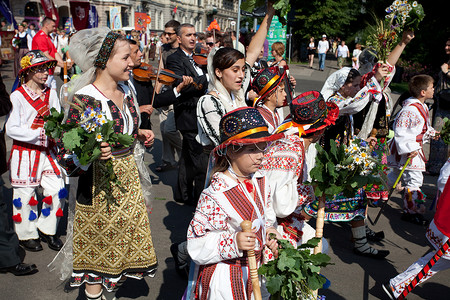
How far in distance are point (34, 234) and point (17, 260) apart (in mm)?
637

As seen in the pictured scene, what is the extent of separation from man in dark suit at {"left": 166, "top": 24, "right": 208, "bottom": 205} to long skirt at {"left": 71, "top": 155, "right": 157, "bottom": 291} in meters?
2.04

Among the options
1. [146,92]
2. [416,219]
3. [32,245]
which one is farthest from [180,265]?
[416,219]

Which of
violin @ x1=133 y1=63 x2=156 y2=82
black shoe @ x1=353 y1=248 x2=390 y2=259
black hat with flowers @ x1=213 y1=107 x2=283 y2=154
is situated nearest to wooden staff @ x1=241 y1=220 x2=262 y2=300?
black hat with flowers @ x1=213 y1=107 x2=283 y2=154

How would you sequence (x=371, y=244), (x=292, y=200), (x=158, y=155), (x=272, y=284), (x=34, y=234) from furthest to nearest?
(x=158, y=155) < (x=371, y=244) < (x=34, y=234) < (x=292, y=200) < (x=272, y=284)

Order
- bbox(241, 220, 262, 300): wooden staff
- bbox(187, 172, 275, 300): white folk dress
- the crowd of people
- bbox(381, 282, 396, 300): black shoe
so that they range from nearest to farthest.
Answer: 1. bbox(241, 220, 262, 300): wooden staff
2. bbox(187, 172, 275, 300): white folk dress
3. the crowd of people
4. bbox(381, 282, 396, 300): black shoe

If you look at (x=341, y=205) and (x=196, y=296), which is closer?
(x=196, y=296)

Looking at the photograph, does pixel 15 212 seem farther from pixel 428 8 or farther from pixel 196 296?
pixel 428 8

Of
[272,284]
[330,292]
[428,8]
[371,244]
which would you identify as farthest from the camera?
[428,8]

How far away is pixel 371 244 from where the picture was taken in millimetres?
5617

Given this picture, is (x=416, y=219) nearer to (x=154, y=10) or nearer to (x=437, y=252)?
(x=437, y=252)

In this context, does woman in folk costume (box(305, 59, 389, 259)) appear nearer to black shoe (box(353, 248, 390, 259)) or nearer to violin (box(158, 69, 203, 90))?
black shoe (box(353, 248, 390, 259))

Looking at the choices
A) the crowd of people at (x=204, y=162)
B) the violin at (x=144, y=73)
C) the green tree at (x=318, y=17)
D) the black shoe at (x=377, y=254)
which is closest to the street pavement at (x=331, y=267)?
the black shoe at (x=377, y=254)

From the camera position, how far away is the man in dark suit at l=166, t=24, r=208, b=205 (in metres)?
5.64

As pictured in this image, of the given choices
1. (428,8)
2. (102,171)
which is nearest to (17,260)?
(102,171)
